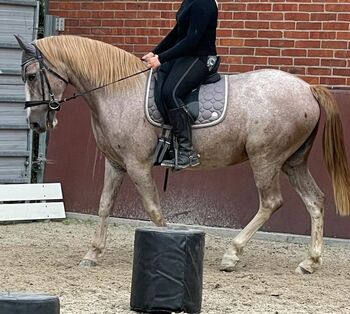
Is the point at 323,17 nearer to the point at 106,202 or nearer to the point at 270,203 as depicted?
the point at 270,203

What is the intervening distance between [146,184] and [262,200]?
1.04 metres

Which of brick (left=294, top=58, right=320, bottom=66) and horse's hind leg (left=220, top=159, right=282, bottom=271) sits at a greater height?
brick (left=294, top=58, right=320, bottom=66)

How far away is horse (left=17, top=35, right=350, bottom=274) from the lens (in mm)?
9234

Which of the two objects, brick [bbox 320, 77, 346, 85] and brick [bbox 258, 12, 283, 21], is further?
brick [bbox 258, 12, 283, 21]

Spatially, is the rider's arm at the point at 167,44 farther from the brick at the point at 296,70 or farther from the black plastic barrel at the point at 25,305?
the black plastic barrel at the point at 25,305

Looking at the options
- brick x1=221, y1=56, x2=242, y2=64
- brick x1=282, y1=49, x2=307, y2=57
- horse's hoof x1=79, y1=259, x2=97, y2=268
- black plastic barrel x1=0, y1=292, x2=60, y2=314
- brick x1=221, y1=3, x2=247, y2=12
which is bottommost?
horse's hoof x1=79, y1=259, x2=97, y2=268

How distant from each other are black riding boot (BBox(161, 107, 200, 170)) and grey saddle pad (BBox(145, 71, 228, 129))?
122mm

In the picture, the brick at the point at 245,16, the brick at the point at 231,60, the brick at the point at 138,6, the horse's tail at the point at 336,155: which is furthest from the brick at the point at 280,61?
the horse's tail at the point at 336,155

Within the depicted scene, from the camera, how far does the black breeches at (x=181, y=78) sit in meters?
9.12

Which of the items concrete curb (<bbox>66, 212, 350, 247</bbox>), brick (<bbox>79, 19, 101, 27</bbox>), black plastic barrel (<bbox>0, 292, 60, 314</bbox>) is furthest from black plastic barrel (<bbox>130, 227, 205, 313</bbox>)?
brick (<bbox>79, 19, 101, 27</bbox>)

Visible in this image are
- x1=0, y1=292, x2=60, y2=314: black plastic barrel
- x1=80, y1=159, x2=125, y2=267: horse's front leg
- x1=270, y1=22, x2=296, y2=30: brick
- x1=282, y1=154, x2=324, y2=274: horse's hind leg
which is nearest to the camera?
x1=0, y1=292, x2=60, y2=314: black plastic barrel

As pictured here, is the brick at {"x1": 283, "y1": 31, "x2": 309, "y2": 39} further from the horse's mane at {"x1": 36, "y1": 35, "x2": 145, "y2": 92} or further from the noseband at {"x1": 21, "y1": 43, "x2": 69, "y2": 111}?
the noseband at {"x1": 21, "y1": 43, "x2": 69, "y2": 111}

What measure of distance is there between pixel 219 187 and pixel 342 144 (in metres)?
2.35

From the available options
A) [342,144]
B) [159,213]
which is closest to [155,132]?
[159,213]
